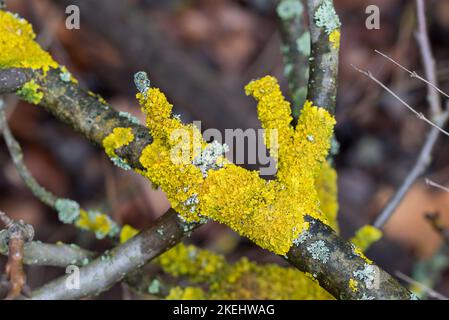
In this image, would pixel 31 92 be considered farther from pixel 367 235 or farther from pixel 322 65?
pixel 367 235

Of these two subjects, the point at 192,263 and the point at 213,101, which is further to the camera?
the point at 213,101

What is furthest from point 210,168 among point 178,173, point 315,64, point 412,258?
point 412,258

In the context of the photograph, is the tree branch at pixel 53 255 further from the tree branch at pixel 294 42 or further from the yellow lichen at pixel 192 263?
the tree branch at pixel 294 42

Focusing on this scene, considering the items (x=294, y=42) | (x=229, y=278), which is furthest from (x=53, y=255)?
(x=294, y=42)

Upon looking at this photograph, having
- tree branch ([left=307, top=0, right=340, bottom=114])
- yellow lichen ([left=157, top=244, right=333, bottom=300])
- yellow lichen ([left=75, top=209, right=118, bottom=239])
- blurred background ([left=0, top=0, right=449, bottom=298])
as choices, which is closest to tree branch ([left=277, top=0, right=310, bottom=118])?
tree branch ([left=307, top=0, right=340, bottom=114])

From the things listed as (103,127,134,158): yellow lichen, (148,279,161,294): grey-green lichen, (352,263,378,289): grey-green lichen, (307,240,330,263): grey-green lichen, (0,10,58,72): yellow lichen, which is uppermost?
(0,10,58,72): yellow lichen

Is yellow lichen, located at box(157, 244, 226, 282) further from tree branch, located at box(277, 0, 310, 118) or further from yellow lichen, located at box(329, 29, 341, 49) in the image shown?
yellow lichen, located at box(329, 29, 341, 49)

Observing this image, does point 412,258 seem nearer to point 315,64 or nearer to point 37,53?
point 315,64
